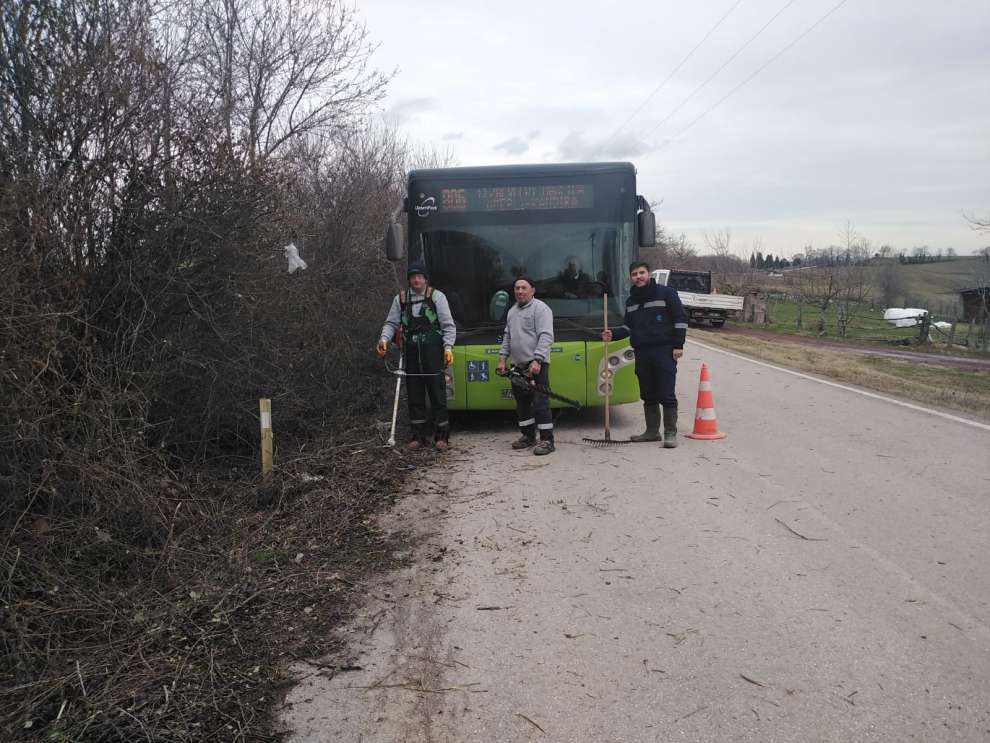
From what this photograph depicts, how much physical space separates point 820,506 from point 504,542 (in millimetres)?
2570

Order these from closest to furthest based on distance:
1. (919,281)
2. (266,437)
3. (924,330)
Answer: (266,437) < (924,330) < (919,281)

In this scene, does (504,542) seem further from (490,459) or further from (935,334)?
(935,334)

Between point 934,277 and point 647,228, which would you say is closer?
point 647,228

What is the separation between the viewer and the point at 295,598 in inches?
169

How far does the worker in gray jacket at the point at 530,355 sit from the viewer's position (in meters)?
8.14

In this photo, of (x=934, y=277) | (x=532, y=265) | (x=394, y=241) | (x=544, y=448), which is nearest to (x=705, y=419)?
(x=544, y=448)

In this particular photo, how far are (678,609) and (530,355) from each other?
4.39 m

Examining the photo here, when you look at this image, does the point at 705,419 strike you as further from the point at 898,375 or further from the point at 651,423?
the point at 898,375

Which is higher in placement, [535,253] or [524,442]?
[535,253]

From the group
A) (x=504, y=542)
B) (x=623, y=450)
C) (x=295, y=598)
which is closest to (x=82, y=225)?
(x=295, y=598)

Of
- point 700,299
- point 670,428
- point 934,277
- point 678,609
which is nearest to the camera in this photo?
point 678,609

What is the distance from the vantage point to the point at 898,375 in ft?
57.0

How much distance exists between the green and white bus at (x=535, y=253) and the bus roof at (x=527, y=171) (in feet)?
0.04

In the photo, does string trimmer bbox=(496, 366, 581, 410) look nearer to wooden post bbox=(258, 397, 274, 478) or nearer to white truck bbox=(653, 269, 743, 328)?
wooden post bbox=(258, 397, 274, 478)
